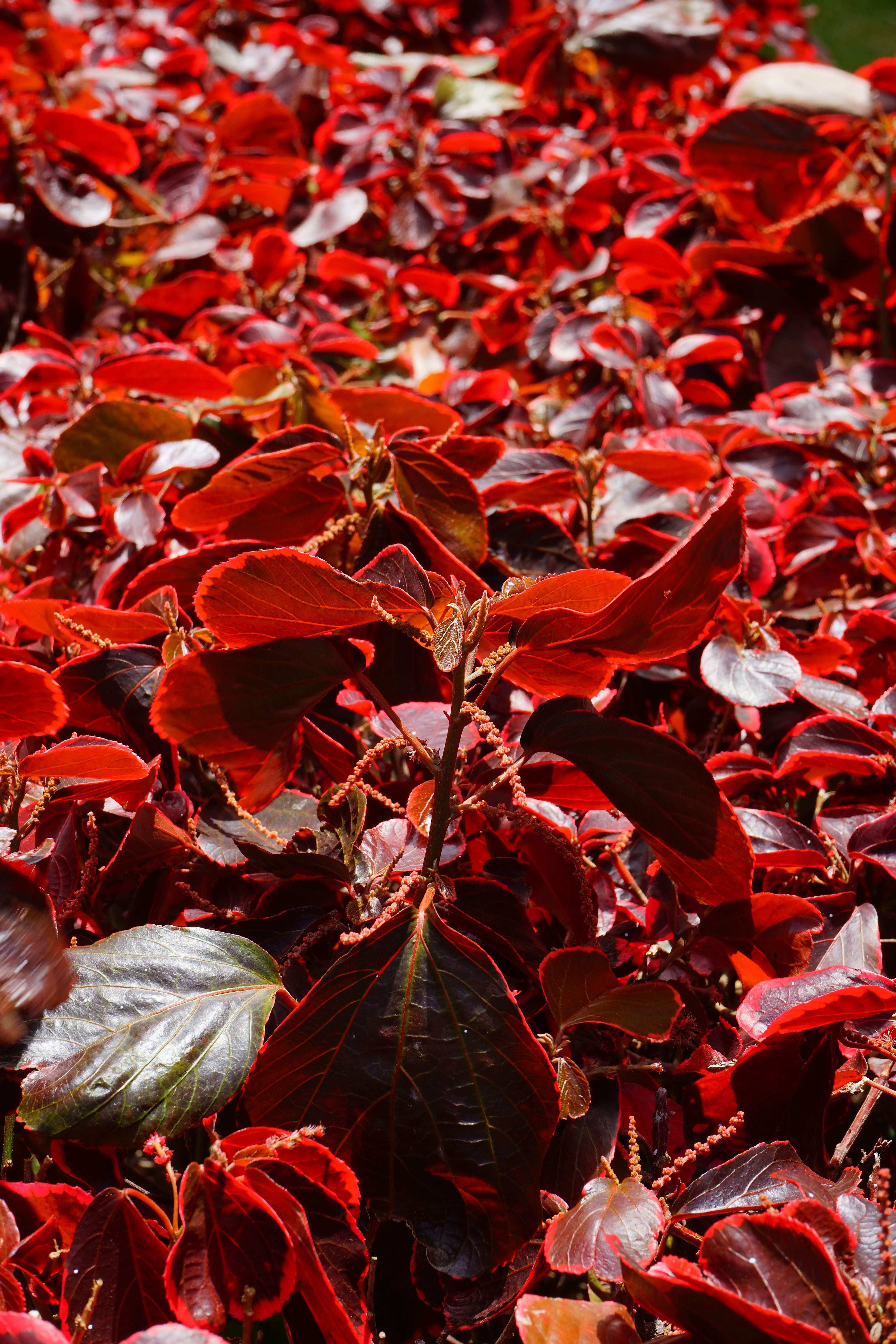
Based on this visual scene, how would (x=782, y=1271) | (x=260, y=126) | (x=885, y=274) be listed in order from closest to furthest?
(x=782, y=1271)
(x=885, y=274)
(x=260, y=126)

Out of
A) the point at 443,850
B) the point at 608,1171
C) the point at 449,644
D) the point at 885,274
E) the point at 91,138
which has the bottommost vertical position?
the point at 608,1171

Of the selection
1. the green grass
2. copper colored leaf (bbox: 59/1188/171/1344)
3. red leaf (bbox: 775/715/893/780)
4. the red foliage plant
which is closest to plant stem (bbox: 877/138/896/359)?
the red foliage plant

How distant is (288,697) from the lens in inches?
32.3

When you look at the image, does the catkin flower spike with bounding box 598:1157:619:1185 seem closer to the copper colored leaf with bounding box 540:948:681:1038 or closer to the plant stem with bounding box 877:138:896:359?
the copper colored leaf with bounding box 540:948:681:1038

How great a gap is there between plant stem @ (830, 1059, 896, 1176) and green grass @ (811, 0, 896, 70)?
20.9ft

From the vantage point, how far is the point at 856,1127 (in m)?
0.85

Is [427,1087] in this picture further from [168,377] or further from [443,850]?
[168,377]

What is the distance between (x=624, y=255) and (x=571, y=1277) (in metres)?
1.57

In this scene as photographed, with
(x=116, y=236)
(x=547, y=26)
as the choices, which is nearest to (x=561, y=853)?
(x=116, y=236)

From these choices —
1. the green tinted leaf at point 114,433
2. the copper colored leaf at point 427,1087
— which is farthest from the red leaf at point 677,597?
the green tinted leaf at point 114,433

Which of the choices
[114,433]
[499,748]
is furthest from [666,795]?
[114,433]

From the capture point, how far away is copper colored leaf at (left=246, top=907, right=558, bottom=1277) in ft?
2.34

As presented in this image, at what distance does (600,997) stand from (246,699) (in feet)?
1.16

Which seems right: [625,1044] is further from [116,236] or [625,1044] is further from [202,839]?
[116,236]
